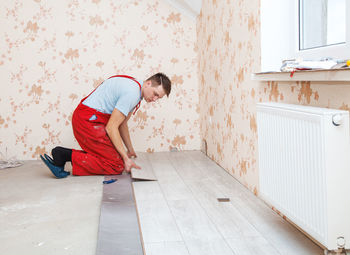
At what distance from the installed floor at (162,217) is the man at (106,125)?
0.45 ft

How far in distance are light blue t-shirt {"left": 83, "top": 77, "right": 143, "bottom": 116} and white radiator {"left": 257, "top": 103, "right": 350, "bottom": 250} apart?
160 cm

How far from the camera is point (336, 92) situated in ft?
5.93

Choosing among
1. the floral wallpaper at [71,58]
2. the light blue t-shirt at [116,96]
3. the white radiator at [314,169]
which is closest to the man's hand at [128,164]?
the light blue t-shirt at [116,96]

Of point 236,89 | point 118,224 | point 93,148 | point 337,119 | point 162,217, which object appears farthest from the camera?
point 93,148

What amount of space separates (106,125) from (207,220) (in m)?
1.62

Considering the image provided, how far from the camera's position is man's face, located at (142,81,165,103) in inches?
136

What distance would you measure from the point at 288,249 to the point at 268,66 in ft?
3.69

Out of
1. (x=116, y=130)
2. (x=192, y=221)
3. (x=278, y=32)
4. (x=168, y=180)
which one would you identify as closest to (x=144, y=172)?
(x=168, y=180)

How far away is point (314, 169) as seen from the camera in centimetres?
170

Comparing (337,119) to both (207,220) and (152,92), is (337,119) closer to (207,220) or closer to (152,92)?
(207,220)

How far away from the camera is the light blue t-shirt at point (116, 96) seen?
347 centimetres

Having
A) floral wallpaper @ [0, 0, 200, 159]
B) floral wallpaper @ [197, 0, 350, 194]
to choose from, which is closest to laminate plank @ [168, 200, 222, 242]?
floral wallpaper @ [197, 0, 350, 194]

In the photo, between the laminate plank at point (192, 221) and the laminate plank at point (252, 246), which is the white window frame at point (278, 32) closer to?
the laminate plank at point (192, 221)

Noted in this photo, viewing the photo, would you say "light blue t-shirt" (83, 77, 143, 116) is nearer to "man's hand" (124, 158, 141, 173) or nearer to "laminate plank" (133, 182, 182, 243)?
"man's hand" (124, 158, 141, 173)
